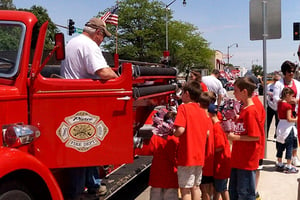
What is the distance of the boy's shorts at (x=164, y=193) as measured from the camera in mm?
4059

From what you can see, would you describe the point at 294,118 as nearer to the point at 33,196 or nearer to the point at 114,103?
the point at 114,103

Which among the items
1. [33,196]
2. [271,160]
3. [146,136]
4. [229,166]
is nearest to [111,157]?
[33,196]

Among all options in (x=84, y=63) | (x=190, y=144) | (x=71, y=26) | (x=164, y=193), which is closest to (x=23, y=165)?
(x=84, y=63)

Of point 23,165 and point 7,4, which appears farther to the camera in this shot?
point 7,4

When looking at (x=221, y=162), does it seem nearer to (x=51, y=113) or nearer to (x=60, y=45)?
(x=51, y=113)

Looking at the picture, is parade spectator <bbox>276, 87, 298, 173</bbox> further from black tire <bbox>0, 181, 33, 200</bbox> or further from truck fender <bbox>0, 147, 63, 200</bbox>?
black tire <bbox>0, 181, 33, 200</bbox>

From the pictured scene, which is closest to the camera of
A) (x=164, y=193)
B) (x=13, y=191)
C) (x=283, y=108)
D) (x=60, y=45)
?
(x=13, y=191)

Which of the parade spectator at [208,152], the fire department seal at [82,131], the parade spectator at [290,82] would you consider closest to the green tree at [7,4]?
the parade spectator at [290,82]

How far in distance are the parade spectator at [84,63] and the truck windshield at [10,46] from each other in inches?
21.2

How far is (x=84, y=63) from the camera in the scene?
3529 millimetres

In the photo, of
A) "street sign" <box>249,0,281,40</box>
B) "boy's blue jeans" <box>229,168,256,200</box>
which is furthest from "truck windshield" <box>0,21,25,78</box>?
"street sign" <box>249,0,281,40</box>

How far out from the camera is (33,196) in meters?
2.99

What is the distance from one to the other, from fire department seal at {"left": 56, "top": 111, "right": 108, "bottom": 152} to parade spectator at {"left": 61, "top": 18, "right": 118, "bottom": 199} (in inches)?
15.5

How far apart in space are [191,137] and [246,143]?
25.2 inches
